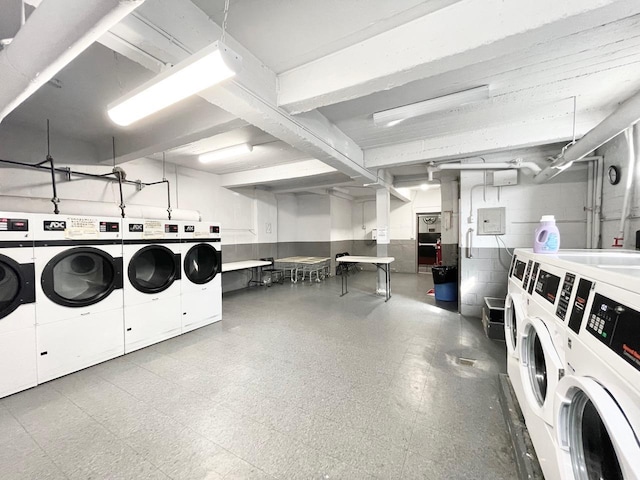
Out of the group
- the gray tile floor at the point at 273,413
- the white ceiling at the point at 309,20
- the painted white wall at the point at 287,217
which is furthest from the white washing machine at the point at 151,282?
the painted white wall at the point at 287,217

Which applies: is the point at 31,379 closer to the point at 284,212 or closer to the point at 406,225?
the point at 284,212

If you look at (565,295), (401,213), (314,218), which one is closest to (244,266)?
(314,218)

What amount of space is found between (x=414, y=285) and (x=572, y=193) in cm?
352

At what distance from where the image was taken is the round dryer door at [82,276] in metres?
2.39

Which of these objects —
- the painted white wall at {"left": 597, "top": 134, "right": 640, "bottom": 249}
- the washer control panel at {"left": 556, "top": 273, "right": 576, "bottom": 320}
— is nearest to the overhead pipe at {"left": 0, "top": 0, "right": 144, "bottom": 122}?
the washer control panel at {"left": 556, "top": 273, "right": 576, "bottom": 320}

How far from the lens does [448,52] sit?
1417 millimetres

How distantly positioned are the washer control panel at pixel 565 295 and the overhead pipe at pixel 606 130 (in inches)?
50.1

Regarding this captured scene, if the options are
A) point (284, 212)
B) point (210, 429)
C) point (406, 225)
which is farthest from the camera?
point (406, 225)

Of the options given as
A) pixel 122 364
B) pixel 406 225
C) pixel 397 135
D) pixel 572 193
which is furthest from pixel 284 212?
pixel 572 193

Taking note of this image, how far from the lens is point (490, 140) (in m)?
3.10

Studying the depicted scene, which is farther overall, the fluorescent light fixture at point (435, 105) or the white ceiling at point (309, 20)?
the fluorescent light fixture at point (435, 105)

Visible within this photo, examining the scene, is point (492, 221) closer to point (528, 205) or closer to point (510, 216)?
point (510, 216)

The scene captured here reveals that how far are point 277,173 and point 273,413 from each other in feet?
13.1

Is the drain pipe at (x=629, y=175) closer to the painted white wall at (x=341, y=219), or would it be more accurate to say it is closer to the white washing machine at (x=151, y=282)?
the white washing machine at (x=151, y=282)
